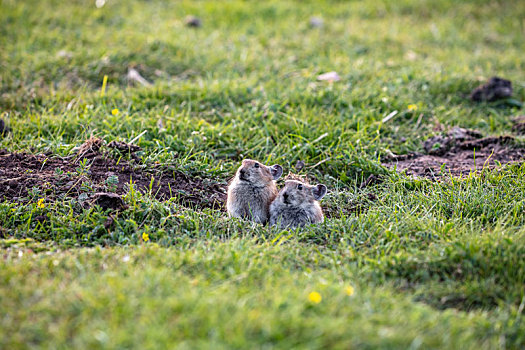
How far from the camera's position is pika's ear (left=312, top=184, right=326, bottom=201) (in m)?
4.59

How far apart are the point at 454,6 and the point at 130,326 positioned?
989 cm

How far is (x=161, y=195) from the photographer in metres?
4.63

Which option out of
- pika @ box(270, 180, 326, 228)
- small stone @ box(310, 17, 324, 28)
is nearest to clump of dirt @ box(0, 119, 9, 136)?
pika @ box(270, 180, 326, 228)

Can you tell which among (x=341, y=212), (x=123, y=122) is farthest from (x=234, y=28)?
(x=341, y=212)

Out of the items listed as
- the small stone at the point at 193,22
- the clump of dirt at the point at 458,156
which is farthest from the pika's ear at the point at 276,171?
the small stone at the point at 193,22

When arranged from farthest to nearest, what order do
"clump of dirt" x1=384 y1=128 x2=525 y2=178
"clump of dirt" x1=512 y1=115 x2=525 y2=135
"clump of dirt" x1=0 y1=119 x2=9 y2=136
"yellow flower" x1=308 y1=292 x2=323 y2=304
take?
"clump of dirt" x1=512 y1=115 x2=525 y2=135, "clump of dirt" x1=0 y1=119 x2=9 y2=136, "clump of dirt" x1=384 y1=128 x2=525 y2=178, "yellow flower" x1=308 y1=292 x2=323 y2=304

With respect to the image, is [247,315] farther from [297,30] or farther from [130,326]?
[297,30]

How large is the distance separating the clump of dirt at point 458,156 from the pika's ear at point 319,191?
1.08 meters

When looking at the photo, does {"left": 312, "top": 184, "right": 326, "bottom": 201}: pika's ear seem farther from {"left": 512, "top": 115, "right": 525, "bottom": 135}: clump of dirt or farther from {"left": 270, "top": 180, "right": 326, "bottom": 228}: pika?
{"left": 512, "top": 115, "right": 525, "bottom": 135}: clump of dirt

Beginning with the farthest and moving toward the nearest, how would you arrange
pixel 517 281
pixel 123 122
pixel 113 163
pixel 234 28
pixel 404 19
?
pixel 404 19
pixel 234 28
pixel 123 122
pixel 113 163
pixel 517 281

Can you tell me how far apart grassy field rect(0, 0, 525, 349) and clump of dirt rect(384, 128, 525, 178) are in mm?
199

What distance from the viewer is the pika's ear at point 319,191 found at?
4.59 meters

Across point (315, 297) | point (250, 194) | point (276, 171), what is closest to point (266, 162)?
point (276, 171)

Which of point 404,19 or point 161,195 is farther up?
point 404,19
